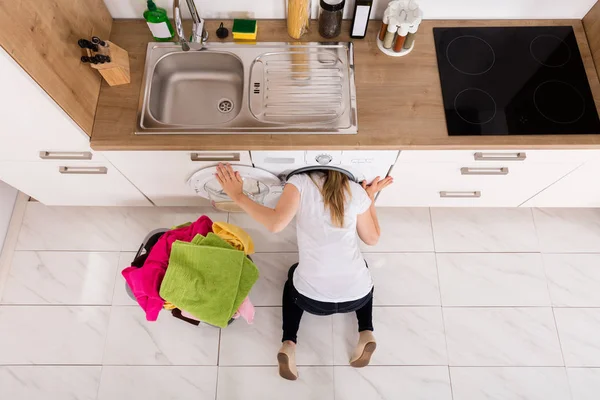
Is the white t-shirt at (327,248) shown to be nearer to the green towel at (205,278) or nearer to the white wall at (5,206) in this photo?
the green towel at (205,278)

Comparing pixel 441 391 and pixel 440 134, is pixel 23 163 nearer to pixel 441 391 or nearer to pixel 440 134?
pixel 440 134

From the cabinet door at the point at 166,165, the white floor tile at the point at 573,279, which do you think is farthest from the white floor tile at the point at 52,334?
the white floor tile at the point at 573,279

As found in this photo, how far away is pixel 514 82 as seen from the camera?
1716 mm

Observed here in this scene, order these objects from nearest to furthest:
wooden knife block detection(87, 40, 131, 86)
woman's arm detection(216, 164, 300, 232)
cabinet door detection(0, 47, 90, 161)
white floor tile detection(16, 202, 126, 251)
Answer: cabinet door detection(0, 47, 90, 161)
wooden knife block detection(87, 40, 131, 86)
woman's arm detection(216, 164, 300, 232)
white floor tile detection(16, 202, 126, 251)

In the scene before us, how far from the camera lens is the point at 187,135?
5.19ft

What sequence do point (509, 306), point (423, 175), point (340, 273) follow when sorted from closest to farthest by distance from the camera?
point (340, 273) < point (423, 175) < point (509, 306)

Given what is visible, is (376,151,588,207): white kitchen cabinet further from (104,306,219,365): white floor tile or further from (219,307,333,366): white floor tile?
(104,306,219,365): white floor tile

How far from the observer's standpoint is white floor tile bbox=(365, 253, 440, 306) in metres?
2.14

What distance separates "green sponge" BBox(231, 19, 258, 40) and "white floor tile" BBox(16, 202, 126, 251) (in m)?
1.16

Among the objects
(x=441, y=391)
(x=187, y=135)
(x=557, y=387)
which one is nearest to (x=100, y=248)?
(x=187, y=135)

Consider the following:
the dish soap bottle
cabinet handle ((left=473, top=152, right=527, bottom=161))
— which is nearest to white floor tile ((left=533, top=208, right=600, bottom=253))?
cabinet handle ((left=473, top=152, right=527, bottom=161))

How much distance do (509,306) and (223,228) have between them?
4.83ft

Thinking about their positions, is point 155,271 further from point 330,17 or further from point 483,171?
point 483,171

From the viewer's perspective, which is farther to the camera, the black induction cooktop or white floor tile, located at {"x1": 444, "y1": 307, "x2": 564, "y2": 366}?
white floor tile, located at {"x1": 444, "y1": 307, "x2": 564, "y2": 366}
